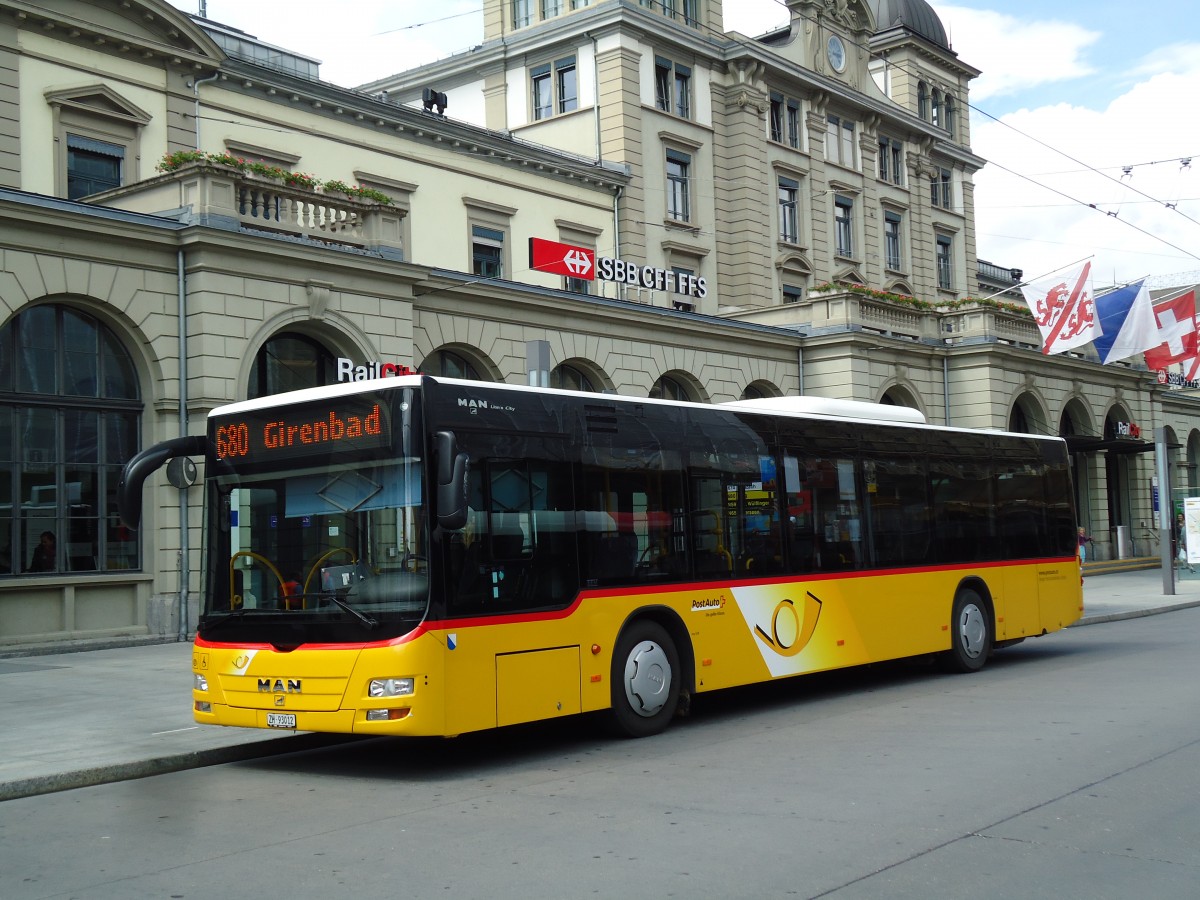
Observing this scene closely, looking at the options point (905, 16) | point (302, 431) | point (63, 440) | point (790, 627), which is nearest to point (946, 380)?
point (905, 16)

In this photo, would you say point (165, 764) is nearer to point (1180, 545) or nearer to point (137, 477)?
point (137, 477)

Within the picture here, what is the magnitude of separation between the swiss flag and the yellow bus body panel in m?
24.2

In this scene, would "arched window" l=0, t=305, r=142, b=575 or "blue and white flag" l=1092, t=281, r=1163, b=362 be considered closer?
"arched window" l=0, t=305, r=142, b=575

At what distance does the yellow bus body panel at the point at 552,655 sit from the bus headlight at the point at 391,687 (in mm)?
47

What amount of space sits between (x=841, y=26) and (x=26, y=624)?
123 feet

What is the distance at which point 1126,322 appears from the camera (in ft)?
114

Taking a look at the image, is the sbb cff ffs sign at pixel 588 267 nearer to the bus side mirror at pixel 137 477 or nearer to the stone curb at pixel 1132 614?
the stone curb at pixel 1132 614

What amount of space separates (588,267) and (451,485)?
21620 millimetres

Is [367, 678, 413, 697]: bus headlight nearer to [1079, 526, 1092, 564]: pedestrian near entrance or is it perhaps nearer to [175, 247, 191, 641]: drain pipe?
[175, 247, 191, 641]: drain pipe

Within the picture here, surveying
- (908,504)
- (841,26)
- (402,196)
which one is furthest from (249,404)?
(841,26)

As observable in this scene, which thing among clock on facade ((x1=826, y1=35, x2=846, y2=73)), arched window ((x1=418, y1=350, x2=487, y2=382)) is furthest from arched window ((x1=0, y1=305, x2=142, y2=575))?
clock on facade ((x1=826, y1=35, x2=846, y2=73))

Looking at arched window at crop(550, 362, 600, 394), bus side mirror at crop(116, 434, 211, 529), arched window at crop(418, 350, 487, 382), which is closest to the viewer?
bus side mirror at crop(116, 434, 211, 529)

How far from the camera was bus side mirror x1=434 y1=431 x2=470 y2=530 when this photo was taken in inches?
363

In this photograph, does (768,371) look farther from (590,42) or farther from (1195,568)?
(1195,568)
